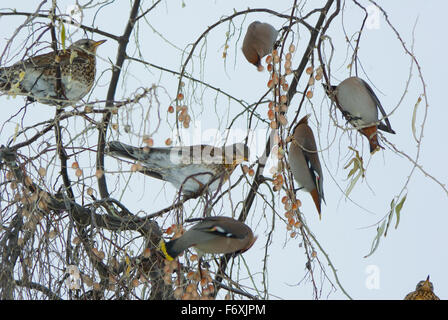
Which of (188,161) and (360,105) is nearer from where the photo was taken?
(360,105)

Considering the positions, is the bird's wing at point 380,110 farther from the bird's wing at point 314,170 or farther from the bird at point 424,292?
the bird at point 424,292

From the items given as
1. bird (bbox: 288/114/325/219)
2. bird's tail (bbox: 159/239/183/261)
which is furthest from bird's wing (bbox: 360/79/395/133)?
bird's tail (bbox: 159/239/183/261)

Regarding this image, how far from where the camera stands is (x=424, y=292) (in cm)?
239

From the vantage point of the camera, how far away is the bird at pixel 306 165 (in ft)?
7.23

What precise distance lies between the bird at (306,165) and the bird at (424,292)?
1.52 ft

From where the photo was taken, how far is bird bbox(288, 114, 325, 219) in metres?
2.21

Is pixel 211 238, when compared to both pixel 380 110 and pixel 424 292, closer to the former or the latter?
pixel 380 110

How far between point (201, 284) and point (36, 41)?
2.46ft

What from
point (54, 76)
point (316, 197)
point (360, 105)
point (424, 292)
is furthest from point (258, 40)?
point (424, 292)

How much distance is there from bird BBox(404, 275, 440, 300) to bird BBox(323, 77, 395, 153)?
58 cm

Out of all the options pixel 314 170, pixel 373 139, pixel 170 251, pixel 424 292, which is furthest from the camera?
pixel 424 292

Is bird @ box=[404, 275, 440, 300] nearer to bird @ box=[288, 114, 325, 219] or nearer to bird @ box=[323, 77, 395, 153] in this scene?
bird @ box=[288, 114, 325, 219]

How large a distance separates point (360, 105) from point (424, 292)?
701 millimetres

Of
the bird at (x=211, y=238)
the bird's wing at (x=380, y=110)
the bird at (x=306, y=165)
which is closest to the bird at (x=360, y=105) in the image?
the bird's wing at (x=380, y=110)
